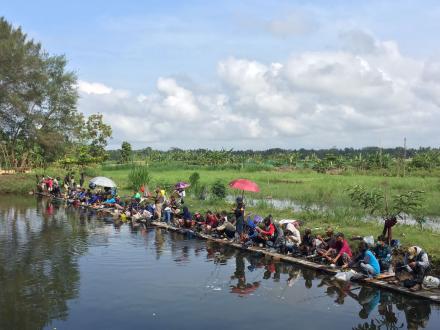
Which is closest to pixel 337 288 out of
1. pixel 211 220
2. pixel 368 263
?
pixel 368 263

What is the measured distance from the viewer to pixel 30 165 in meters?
51.4

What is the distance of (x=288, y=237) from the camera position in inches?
631

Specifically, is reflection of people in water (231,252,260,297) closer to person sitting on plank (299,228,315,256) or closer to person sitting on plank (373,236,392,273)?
person sitting on plank (299,228,315,256)

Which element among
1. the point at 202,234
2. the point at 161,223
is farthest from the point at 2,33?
the point at 202,234

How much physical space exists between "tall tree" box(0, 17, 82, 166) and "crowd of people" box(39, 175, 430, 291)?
20928 mm

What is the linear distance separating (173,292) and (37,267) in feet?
15.4

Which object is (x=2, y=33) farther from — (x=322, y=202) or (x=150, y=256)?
(x=150, y=256)

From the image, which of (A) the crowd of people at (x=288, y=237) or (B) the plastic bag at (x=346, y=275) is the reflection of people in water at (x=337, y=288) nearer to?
(B) the plastic bag at (x=346, y=275)

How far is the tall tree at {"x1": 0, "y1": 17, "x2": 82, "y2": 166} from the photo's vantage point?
42.8 metres

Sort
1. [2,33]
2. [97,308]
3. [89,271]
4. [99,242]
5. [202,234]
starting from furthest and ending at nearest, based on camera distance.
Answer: [2,33], [202,234], [99,242], [89,271], [97,308]

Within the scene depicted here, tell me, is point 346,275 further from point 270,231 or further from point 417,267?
point 270,231

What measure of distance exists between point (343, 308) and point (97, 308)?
566cm

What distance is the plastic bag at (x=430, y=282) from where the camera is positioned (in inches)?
463

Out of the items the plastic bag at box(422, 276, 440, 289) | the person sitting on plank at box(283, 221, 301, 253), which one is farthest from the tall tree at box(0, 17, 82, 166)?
the plastic bag at box(422, 276, 440, 289)
